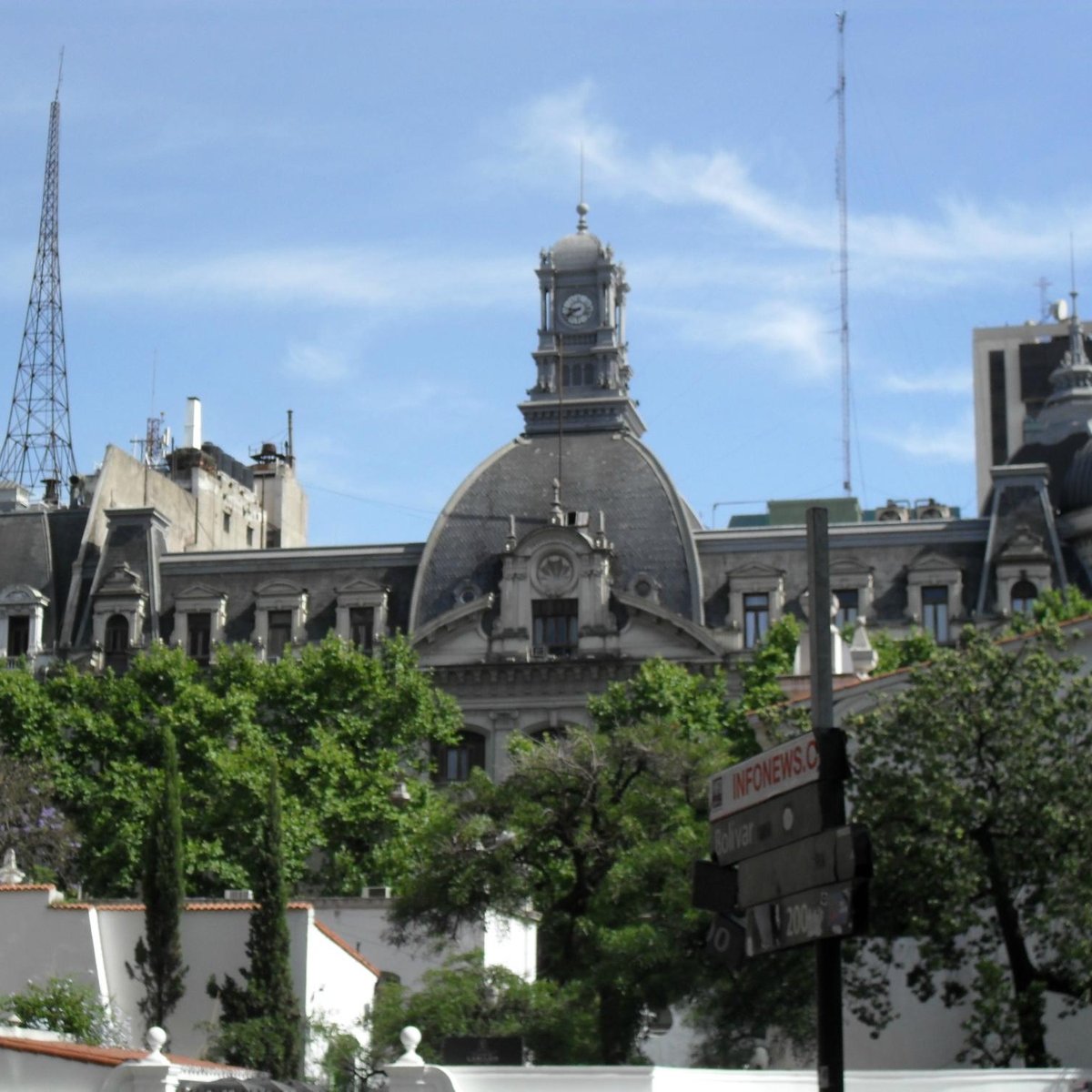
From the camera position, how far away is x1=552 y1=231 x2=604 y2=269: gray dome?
112500 mm

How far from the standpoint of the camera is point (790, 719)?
46.3m

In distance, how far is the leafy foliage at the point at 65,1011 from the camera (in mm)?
48375

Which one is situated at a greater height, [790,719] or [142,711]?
[142,711]

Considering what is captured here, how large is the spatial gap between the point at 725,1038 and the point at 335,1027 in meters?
7.79

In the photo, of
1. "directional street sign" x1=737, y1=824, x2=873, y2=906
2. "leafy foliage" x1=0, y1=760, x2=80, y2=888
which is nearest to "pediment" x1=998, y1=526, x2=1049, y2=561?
"leafy foliage" x1=0, y1=760, x2=80, y2=888

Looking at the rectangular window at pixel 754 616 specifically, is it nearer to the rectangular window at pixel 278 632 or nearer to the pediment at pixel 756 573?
the pediment at pixel 756 573

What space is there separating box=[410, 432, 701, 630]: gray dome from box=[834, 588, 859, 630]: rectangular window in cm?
506

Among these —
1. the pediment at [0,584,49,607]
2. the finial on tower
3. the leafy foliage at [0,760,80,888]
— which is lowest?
the leafy foliage at [0,760,80,888]

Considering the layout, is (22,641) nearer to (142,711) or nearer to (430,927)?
(142,711)

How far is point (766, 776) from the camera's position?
23.8m

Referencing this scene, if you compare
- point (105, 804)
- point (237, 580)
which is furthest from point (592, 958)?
point (237, 580)

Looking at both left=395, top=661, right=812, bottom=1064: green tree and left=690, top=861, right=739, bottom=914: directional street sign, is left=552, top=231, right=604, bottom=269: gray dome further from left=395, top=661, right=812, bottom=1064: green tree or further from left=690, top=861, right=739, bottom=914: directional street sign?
left=690, top=861, right=739, bottom=914: directional street sign

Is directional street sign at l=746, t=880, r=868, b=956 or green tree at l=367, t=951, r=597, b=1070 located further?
green tree at l=367, t=951, r=597, b=1070

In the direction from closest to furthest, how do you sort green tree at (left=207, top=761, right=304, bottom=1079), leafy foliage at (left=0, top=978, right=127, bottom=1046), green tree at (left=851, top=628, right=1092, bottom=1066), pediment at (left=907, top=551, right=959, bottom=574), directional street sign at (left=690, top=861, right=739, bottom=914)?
directional street sign at (left=690, top=861, right=739, bottom=914), green tree at (left=851, top=628, right=1092, bottom=1066), leafy foliage at (left=0, top=978, right=127, bottom=1046), green tree at (left=207, top=761, right=304, bottom=1079), pediment at (left=907, top=551, right=959, bottom=574)
